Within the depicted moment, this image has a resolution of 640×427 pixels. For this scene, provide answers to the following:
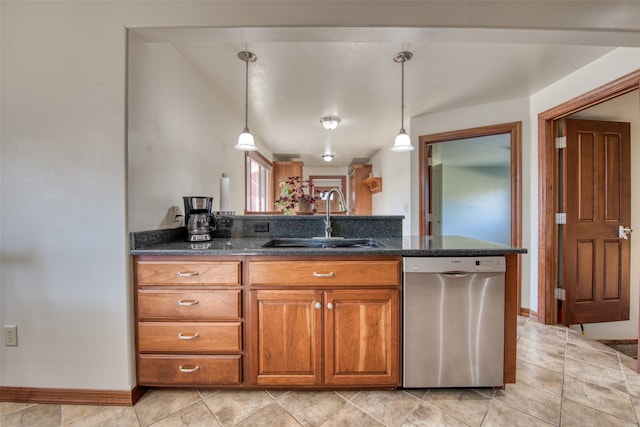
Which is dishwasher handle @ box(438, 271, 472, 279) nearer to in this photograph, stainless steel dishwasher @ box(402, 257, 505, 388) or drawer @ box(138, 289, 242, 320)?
stainless steel dishwasher @ box(402, 257, 505, 388)

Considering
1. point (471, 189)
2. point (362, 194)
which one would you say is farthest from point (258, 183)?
point (471, 189)

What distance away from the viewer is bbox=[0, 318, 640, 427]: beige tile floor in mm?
1273

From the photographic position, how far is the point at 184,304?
1.41 metres

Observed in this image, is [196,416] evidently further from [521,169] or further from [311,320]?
[521,169]

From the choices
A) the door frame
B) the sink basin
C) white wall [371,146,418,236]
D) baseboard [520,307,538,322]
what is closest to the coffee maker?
the sink basin

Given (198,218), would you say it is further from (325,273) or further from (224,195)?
(325,273)

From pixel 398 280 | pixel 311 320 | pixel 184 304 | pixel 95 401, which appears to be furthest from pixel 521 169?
pixel 95 401

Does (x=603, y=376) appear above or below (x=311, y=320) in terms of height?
below

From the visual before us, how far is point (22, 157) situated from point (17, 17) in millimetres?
745

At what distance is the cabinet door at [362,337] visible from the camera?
140cm

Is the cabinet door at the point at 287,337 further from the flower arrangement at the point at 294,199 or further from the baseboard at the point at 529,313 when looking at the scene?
the baseboard at the point at 529,313

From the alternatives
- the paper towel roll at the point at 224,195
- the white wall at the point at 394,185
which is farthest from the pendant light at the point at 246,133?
the white wall at the point at 394,185

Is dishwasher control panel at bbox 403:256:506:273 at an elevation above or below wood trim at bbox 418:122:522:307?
below

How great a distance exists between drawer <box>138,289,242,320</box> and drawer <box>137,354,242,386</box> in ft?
0.78
